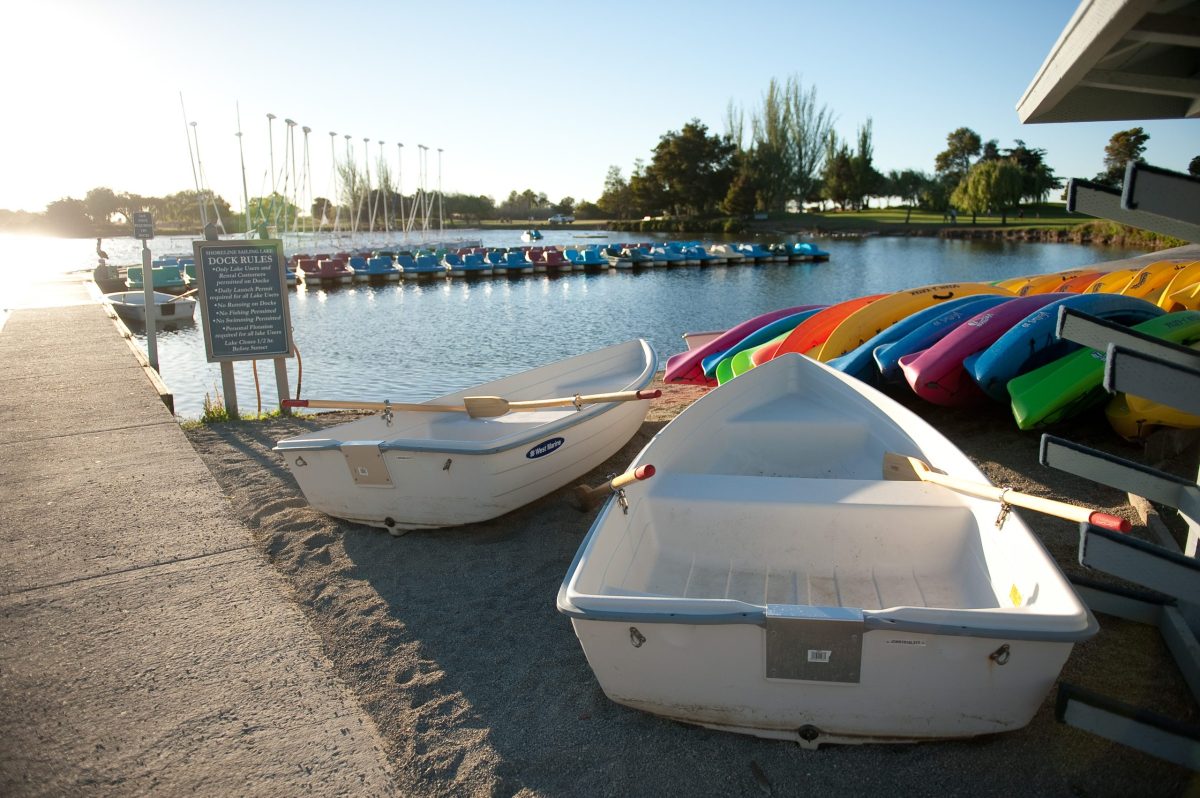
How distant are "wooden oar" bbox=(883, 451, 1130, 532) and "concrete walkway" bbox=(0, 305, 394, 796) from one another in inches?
→ 111

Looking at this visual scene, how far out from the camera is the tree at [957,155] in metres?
88.1

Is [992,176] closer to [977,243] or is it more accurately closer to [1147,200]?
[977,243]

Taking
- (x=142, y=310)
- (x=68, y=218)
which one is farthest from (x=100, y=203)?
(x=142, y=310)

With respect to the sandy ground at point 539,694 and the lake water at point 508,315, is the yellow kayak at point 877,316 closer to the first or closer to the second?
the sandy ground at point 539,694

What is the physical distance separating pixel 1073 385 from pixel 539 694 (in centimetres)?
503

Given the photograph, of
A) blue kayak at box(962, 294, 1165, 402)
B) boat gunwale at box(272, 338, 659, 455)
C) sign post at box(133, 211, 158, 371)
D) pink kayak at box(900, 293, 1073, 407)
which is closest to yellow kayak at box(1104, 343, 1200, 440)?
blue kayak at box(962, 294, 1165, 402)

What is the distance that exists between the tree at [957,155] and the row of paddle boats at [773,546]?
93.5 m

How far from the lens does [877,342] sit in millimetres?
8469

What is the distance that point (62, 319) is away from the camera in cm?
1503

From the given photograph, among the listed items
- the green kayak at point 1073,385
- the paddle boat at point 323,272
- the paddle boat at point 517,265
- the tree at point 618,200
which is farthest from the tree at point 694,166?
the green kayak at point 1073,385

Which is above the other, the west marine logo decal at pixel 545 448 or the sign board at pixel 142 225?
the sign board at pixel 142 225

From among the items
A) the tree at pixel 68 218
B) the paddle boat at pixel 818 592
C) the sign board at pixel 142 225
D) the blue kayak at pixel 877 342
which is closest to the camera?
the paddle boat at pixel 818 592

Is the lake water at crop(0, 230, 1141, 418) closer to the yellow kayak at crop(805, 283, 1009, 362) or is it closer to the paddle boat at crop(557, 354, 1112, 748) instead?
the yellow kayak at crop(805, 283, 1009, 362)

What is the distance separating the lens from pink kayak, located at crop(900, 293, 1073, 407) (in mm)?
7297
